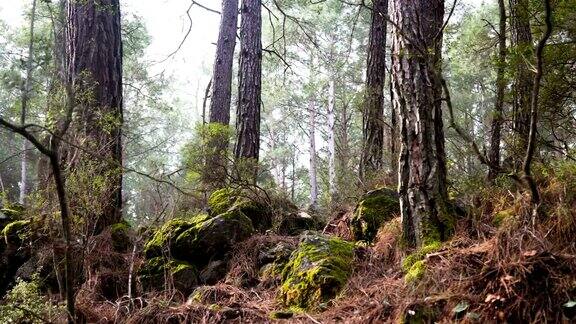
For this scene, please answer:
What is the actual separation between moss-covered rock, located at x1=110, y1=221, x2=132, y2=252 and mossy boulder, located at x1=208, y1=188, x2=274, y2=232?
40.7 inches

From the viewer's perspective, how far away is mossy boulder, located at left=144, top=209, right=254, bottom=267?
4.48 metres

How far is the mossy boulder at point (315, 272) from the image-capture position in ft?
10.7

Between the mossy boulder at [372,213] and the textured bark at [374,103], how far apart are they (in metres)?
1.81

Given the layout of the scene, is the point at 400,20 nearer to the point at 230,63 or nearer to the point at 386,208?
the point at 386,208

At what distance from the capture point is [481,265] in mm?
2543

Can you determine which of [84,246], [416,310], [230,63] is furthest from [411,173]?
[230,63]

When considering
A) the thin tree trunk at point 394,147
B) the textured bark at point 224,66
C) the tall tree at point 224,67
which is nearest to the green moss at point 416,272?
the thin tree trunk at point 394,147

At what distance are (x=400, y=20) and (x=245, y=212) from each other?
9.04 feet

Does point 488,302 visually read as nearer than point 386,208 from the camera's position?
Yes

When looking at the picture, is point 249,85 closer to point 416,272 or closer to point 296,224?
point 296,224

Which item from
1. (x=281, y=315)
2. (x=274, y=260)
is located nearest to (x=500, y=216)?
(x=281, y=315)

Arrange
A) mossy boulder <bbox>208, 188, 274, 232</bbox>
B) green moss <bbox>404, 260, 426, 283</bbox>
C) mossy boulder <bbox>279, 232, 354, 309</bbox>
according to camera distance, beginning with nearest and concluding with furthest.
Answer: green moss <bbox>404, 260, 426, 283</bbox>, mossy boulder <bbox>279, 232, 354, 309</bbox>, mossy boulder <bbox>208, 188, 274, 232</bbox>

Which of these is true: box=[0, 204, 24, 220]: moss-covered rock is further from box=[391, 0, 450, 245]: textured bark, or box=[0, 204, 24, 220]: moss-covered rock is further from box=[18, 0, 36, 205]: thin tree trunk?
box=[391, 0, 450, 245]: textured bark

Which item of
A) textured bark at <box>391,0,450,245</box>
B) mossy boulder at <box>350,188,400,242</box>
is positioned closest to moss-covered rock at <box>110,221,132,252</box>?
mossy boulder at <box>350,188,400,242</box>
